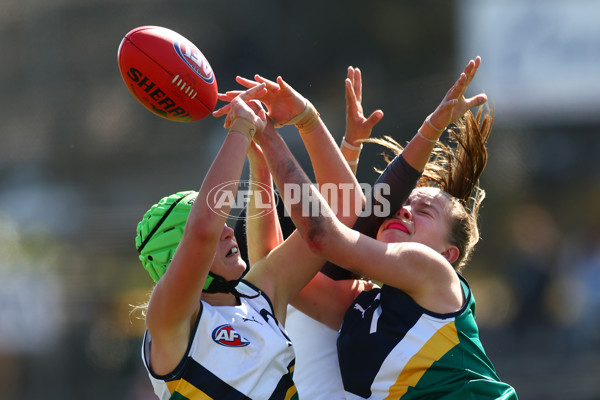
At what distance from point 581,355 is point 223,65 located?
5172 mm

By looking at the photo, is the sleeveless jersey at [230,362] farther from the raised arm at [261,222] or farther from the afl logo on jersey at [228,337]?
the raised arm at [261,222]

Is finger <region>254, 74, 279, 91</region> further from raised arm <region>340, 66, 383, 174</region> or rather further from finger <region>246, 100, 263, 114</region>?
raised arm <region>340, 66, 383, 174</region>

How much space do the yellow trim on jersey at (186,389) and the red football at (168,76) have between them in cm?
106

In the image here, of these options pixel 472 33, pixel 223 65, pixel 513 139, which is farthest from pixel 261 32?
pixel 513 139

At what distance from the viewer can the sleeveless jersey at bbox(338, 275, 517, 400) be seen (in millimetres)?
2662

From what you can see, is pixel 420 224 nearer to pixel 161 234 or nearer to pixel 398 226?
pixel 398 226

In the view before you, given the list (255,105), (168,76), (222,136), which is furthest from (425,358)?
(222,136)

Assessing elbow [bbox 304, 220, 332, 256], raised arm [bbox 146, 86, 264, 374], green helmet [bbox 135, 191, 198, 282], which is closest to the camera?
raised arm [bbox 146, 86, 264, 374]

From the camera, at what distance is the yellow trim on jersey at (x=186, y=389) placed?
2391 mm

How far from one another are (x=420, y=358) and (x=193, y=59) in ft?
4.64

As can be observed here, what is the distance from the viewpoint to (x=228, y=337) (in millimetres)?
2467

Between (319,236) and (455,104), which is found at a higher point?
(455,104)

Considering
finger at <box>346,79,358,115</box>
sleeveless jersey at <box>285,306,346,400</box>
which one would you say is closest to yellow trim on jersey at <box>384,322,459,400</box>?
sleeveless jersey at <box>285,306,346,400</box>

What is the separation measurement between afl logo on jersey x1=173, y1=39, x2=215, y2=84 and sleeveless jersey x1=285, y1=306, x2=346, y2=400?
3.49 feet
